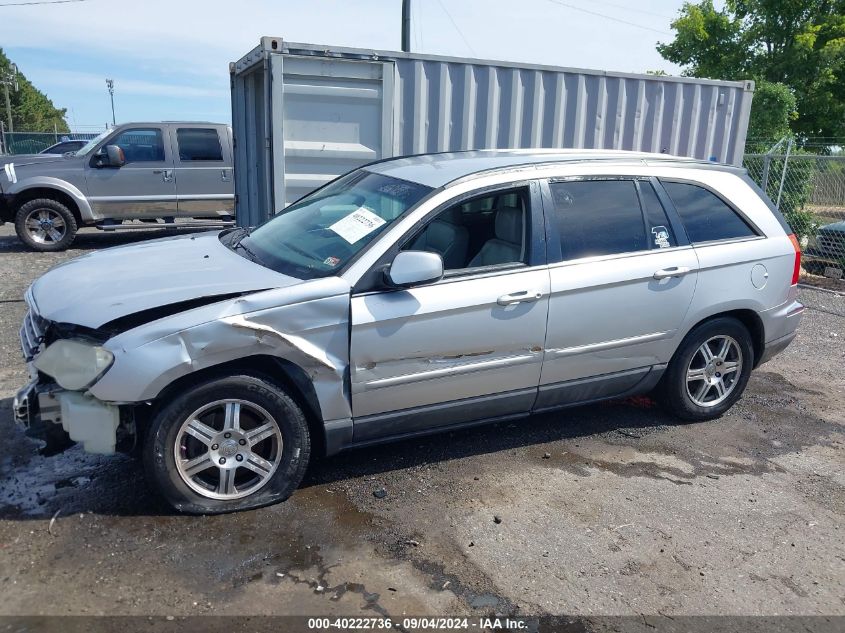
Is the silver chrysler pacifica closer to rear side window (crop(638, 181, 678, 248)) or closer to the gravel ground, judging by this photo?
rear side window (crop(638, 181, 678, 248))

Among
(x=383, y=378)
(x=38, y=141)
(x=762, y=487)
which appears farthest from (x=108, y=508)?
(x=38, y=141)

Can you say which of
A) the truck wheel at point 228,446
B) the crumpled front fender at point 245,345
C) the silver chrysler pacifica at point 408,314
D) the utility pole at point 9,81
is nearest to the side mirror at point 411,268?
the silver chrysler pacifica at point 408,314

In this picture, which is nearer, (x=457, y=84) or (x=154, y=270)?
(x=154, y=270)

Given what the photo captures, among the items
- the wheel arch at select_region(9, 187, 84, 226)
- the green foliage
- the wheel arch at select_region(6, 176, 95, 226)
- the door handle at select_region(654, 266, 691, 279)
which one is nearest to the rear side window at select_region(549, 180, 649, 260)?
the door handle at select_region(654, 266, 691, 279)

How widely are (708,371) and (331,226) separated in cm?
272

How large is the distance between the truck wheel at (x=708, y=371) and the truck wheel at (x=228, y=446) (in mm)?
2534

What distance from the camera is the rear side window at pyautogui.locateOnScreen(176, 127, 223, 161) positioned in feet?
38.0

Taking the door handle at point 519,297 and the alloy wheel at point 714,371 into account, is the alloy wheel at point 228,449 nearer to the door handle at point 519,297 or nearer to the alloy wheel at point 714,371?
the door handle at point 519,297

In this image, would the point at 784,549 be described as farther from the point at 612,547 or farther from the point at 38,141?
the point at 38,141

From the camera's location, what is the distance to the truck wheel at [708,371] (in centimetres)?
477

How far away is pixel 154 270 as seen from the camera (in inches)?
152

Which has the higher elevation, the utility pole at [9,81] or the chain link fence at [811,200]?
the utility pole at [9,81]

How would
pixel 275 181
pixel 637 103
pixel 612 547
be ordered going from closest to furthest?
1. pixel 612 547
2. pixel 275 181
3. pixel 637 103

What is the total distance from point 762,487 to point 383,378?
228 cm
